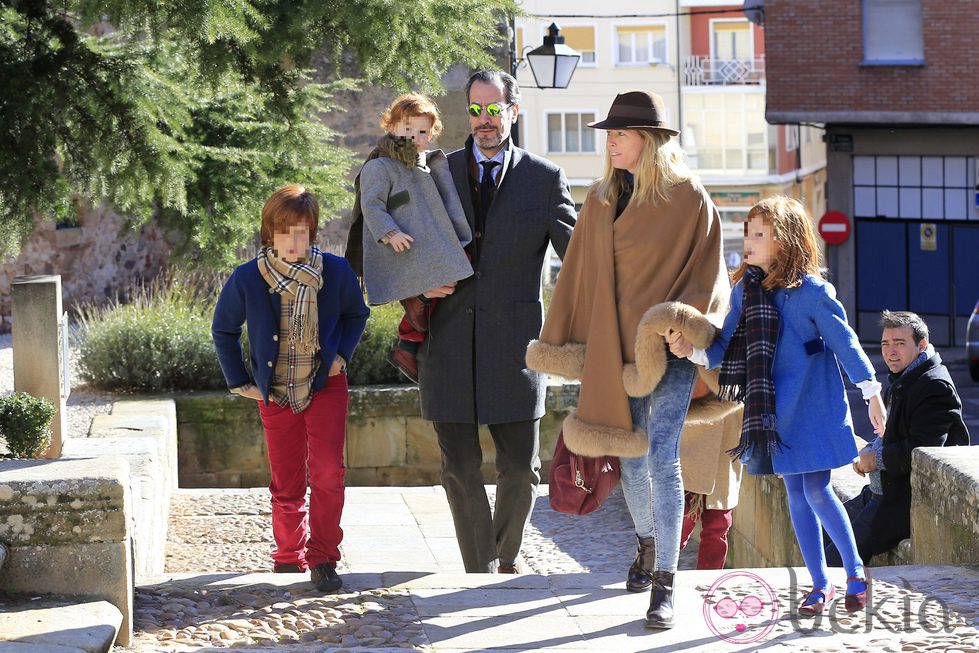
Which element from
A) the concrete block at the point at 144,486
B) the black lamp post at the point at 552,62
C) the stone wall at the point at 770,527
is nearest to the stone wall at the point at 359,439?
the concrete block at the point at 144,486

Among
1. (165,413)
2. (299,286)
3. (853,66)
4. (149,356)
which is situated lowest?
(165,413)

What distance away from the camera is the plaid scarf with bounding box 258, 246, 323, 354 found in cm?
513

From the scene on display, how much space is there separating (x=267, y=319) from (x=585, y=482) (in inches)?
51.1

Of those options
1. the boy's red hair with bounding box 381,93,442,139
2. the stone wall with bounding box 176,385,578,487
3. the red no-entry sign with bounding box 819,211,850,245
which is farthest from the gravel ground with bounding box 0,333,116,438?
the red no-entry sign with bounding box 819,211,850,245

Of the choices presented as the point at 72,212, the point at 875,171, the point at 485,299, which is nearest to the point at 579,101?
the point at 875,171

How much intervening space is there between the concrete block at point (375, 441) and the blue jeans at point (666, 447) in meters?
6.02

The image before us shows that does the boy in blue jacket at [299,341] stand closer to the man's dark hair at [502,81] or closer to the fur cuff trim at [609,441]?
the man's dark hair at [502,81]

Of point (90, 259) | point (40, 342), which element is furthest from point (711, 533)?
point (90, 259)

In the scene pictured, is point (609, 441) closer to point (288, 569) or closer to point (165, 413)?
point (288, 569)

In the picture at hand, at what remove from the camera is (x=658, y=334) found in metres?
4.63

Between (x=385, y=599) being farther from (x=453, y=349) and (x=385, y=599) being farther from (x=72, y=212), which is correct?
(x=72, y=212)

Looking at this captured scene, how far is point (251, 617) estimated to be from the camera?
472cm

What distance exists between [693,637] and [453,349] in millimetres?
1630

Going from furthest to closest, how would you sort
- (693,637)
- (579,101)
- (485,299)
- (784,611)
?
(579,101) → (485,299) → (784,611) → (693,637)
